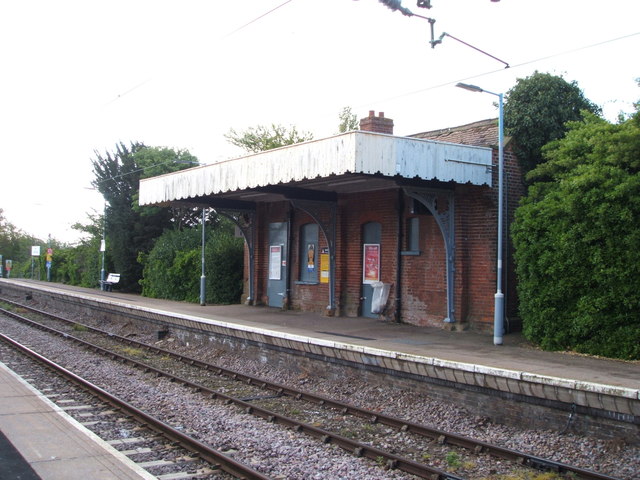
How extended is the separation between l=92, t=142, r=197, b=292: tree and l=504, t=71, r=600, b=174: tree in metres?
20.3

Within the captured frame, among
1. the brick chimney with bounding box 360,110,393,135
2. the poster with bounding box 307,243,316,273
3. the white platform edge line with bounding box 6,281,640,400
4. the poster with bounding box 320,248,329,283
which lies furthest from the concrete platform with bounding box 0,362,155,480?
the brick chimney with bounding box 360,110,393,135

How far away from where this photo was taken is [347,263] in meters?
17.2

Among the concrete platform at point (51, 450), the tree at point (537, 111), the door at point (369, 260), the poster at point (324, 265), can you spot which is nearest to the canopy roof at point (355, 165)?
the door at point (369, 260)

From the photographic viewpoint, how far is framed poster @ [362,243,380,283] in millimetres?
16188

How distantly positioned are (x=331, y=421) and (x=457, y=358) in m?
2.29

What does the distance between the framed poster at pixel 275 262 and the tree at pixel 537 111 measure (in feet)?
27.5

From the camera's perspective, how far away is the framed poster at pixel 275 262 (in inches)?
792

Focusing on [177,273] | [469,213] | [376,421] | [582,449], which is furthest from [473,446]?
[177,273]

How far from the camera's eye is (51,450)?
7.02 meters

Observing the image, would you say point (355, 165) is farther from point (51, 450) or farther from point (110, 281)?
point (110, 281)

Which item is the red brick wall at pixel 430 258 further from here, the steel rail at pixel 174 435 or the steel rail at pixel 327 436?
the steel rail at pixel 174 435

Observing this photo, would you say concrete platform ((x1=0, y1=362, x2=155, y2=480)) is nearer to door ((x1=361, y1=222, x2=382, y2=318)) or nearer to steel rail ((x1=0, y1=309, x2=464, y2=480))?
steel rail ((x1=0, y1=309, x2=464, y2=480))

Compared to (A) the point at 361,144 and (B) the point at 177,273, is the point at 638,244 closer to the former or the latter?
(A) the point at 361,144

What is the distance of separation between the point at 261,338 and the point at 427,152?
205 inches
